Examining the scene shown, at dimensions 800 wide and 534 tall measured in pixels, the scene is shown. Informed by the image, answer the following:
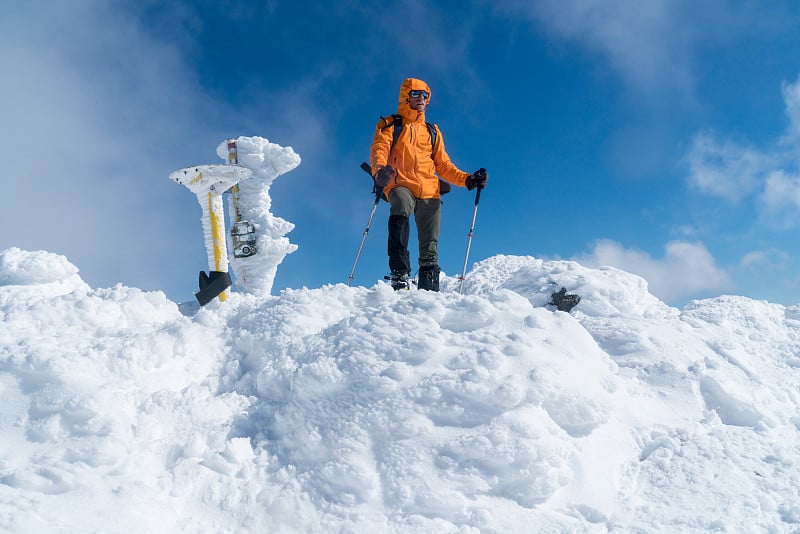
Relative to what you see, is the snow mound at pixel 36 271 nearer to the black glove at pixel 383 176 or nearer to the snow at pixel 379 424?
the snow at pixel 379 424

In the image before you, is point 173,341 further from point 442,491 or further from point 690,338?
point 690,338

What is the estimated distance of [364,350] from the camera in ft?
11.7

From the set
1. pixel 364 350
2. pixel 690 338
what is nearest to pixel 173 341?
pixel 364 350

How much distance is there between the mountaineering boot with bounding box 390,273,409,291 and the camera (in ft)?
19.1

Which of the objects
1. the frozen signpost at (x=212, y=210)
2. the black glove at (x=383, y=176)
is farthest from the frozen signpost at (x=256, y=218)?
the black glove at (x=383, y=176)

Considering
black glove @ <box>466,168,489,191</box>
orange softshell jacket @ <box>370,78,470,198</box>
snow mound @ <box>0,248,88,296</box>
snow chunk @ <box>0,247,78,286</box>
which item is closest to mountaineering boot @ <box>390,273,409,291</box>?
orange softshell jacket @ <box>370,78,470,198</box>

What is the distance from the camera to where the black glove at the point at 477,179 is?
676 cm

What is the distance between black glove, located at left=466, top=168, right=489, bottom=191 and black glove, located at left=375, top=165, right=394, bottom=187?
1333 mm

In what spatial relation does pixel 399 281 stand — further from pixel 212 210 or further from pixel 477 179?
pixel 212 210

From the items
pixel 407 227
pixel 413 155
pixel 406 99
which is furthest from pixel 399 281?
pixel 406 99

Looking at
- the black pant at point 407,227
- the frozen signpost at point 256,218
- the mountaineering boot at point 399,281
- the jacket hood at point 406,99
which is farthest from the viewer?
the frozen signpost at point 256,218

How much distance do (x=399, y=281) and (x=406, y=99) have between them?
2.57 meters

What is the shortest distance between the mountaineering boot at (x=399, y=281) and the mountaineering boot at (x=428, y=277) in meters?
0.38

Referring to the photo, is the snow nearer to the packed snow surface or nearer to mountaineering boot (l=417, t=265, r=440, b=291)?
the packed snow surface
